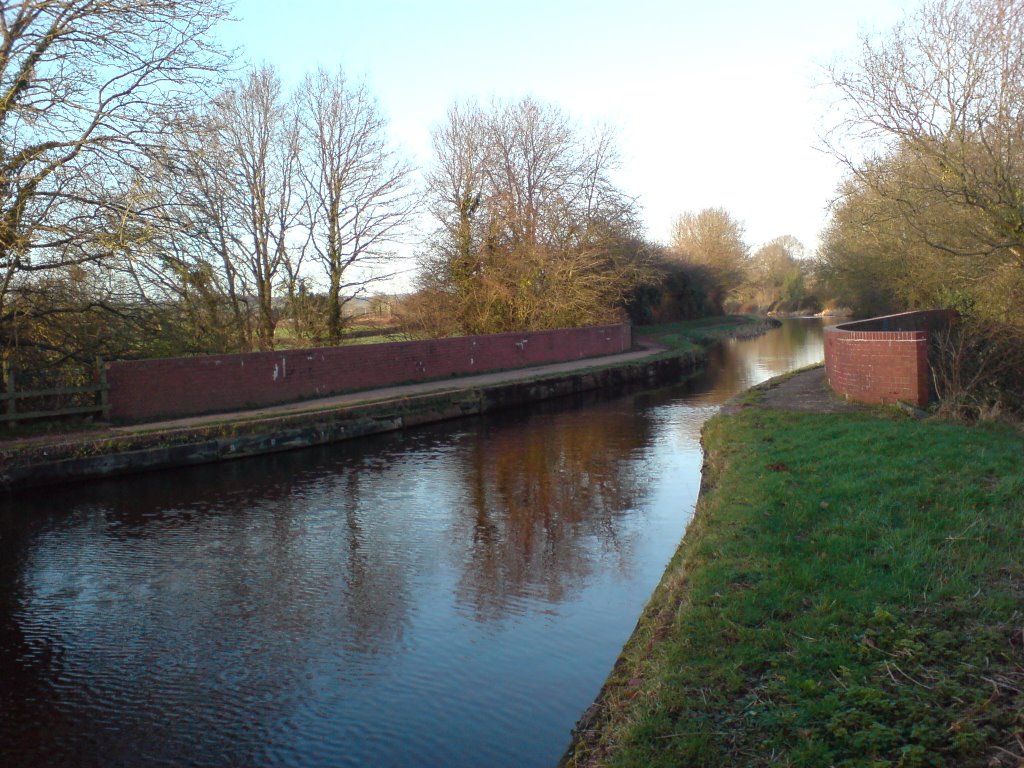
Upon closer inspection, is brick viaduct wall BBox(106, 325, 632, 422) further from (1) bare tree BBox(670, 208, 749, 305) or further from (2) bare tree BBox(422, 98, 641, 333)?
(1) bare tree BBox(670, 208, 749, 305)

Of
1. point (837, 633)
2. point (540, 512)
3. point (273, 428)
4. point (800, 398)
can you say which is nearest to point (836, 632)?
point (837, 633)

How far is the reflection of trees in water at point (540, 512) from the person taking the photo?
23.0 feet

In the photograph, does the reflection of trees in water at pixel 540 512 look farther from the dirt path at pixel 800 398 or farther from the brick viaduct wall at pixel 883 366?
the brick viaduct wall at pixel 883 366

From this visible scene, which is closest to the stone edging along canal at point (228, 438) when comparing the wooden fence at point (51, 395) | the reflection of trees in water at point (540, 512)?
the wooden fence at point (51, 395)

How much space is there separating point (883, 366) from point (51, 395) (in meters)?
12.4

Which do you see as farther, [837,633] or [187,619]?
[187,619]

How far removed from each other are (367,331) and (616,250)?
11036mm

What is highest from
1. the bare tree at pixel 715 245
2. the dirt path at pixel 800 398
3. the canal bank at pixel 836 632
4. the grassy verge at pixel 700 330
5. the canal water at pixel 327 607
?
the bare tree at pixel 715 245

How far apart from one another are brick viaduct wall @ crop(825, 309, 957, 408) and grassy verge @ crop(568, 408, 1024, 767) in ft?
14.1

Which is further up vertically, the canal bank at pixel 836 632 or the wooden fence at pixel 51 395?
the wooden fence at pixel 51 395

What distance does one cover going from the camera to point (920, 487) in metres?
6.90

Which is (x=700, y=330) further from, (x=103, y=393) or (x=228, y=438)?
(x=103, y=393)

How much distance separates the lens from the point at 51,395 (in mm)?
13359

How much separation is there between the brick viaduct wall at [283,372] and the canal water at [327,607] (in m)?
2.66
